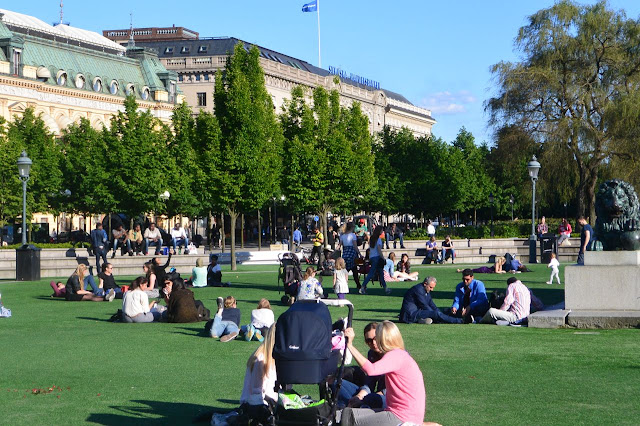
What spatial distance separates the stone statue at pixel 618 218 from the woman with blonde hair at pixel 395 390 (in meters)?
10.7

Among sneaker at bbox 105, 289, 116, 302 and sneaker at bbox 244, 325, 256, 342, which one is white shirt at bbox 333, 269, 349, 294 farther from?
sneaker at bbox 244, 325, 256, 342

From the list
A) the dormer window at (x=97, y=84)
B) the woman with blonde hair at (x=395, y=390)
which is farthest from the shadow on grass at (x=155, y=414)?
the dormer window at (x=97, y=84)

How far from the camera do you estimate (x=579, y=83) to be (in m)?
51.5

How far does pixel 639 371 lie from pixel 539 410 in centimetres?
296

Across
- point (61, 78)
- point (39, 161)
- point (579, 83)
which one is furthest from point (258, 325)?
point (61, 78)

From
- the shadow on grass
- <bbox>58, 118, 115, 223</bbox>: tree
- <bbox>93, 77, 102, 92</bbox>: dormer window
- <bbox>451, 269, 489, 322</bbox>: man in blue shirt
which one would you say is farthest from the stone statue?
<bbox>93, 77, 102, 92</bbox>: dormer window

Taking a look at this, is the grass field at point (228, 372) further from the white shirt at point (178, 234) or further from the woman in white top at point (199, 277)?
the white shirt at point (178, 234)

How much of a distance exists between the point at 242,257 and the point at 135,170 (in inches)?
701

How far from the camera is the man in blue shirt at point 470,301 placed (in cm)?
1902

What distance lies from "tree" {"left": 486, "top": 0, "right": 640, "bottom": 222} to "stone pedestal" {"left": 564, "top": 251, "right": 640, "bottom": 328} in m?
33.2

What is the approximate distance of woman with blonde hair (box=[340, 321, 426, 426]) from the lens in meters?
8.84

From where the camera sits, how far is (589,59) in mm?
51719

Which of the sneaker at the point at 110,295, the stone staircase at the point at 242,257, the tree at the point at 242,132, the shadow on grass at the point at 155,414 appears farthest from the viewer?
the tree at the point at 242,132

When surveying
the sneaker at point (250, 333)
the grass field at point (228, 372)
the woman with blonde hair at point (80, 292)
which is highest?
the woman with blonde hair at point (80, 292)
